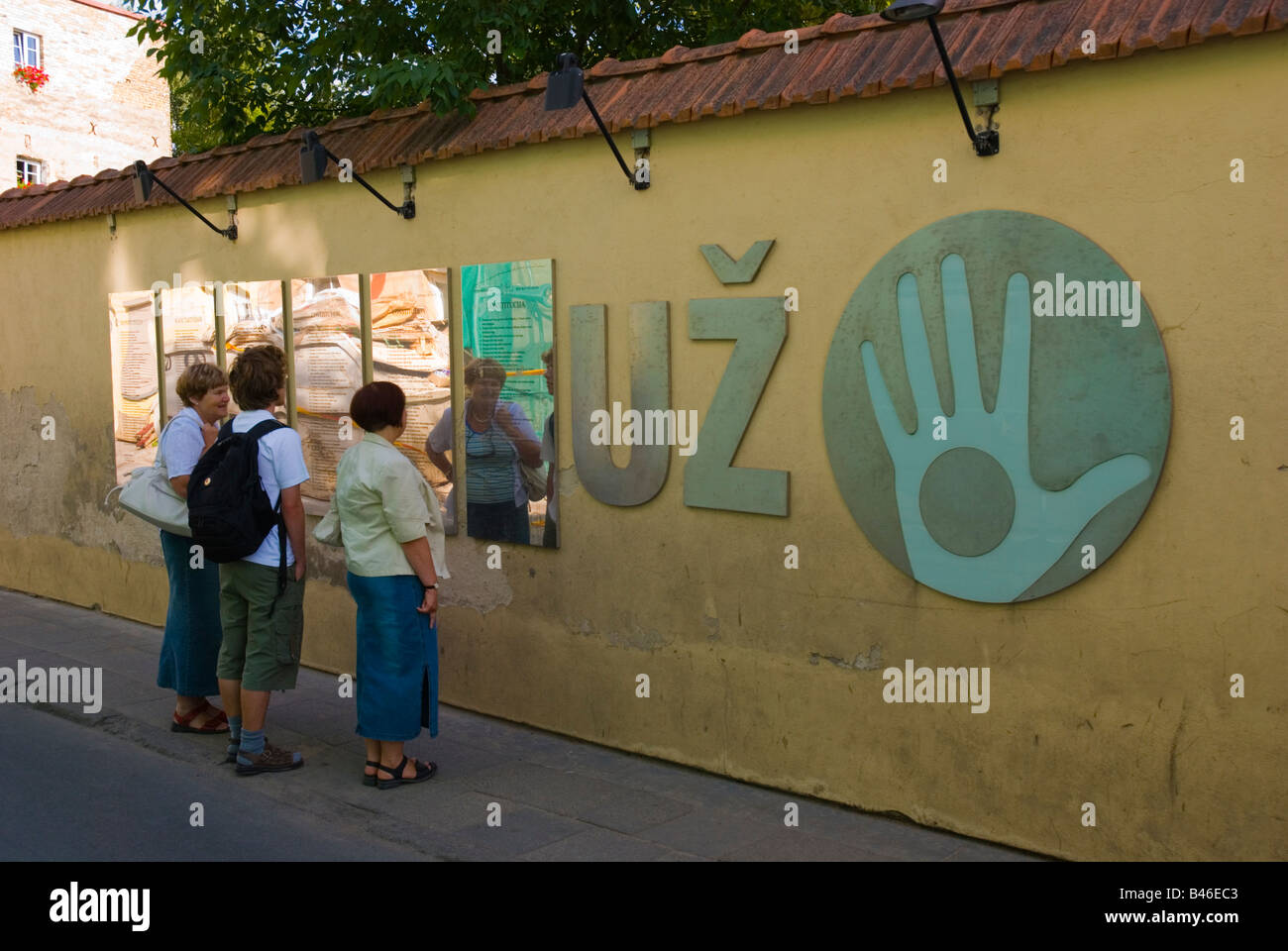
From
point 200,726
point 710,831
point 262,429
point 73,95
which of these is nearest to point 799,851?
point 710,831

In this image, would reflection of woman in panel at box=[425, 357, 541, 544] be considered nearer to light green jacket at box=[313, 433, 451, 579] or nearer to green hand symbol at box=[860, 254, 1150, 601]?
light green jacket at box=[313, 433, 451, 579]

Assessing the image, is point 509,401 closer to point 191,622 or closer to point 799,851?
point 191,622

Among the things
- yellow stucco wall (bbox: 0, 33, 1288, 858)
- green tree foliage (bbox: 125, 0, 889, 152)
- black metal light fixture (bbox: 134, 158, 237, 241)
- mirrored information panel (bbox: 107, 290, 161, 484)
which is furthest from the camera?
mirrored information panel (bbox: 107, 290, 161, 484)

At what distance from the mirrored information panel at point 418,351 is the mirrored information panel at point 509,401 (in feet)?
0.52

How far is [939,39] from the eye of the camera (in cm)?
437

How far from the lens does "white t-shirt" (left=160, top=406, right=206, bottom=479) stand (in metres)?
6.08

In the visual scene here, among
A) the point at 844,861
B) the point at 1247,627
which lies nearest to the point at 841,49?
the point at 1247,627

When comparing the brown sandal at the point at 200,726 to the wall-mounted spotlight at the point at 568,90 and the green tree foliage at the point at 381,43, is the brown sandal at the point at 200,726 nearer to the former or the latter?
the green tree foliage at the point at 381,43

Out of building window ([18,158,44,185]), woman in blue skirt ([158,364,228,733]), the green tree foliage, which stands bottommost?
woman in blue skirt ([158,364,228,733])

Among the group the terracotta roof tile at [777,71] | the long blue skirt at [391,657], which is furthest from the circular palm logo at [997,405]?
the long blue skirt at [391,657]

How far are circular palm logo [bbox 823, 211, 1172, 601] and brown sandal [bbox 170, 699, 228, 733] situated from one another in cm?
349

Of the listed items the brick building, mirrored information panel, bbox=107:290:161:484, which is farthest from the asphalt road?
the brick building

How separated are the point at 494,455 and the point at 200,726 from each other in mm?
2062

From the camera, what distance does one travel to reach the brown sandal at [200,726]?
643cm
